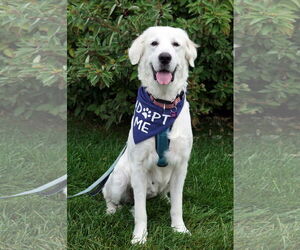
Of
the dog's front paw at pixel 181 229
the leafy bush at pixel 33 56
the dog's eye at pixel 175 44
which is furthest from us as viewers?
the leafy bush at pixel 33 56

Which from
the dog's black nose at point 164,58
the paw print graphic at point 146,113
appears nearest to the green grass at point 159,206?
the paw print graphic at point 146,113

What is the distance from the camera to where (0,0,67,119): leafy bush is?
14.6 ft

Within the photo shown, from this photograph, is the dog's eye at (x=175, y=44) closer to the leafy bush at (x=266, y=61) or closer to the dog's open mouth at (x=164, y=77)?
the dog's open mouth at (x=164, y=77)

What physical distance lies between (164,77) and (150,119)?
0.27 metres

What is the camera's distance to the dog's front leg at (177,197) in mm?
3047

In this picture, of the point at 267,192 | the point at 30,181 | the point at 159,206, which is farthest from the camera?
the point at 30,181

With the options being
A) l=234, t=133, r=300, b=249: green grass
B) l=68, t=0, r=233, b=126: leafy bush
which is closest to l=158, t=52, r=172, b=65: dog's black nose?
l=234, t=133, r=300, b=249: green grass

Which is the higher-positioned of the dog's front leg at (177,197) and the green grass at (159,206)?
the dog's front leg at (177,197)

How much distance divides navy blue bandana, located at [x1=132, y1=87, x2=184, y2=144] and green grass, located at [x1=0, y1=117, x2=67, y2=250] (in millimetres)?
760

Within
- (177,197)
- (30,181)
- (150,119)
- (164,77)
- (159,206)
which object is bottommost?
(30,181)

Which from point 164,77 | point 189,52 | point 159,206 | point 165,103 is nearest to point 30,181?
point 159,206

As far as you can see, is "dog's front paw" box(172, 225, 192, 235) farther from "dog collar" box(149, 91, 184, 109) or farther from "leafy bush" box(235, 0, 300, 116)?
"leafy bush" box(235, 0, 300, 116)

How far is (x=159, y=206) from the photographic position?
3.42 meters

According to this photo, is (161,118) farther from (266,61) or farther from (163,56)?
(266,61)
